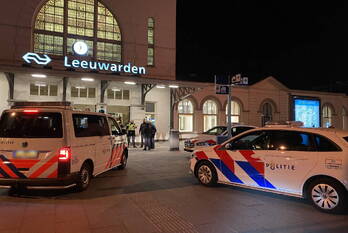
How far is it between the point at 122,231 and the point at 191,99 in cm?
1842

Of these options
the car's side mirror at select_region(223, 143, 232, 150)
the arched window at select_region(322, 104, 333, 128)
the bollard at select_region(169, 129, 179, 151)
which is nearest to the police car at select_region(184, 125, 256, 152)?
the bollard at select_region(169, 129, 179, 151)

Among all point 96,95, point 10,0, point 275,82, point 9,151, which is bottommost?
point 9,151

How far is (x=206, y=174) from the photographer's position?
23.2 ft

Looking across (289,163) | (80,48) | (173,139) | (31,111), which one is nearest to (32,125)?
(31,111)

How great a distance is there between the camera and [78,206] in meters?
5.43

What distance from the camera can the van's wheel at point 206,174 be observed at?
697 cm

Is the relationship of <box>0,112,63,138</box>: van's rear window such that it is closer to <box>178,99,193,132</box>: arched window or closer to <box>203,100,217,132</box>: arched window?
<box>178,99,193,132</box>: arched window

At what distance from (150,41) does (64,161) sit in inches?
700

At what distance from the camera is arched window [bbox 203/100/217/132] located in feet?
76.0

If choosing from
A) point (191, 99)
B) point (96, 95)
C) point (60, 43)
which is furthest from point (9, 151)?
point (191, 99)

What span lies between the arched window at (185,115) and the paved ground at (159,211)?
15.0m

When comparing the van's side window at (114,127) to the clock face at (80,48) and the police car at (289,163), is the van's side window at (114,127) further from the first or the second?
the clock face at (80,48)

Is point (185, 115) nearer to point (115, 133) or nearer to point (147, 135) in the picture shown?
point (147, 135)

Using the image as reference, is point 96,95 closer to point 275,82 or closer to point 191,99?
point 191,99
